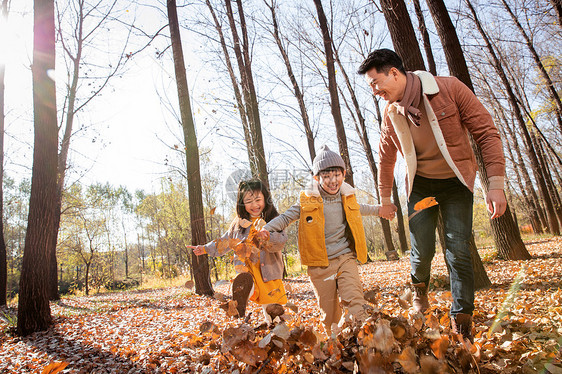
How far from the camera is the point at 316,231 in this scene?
2.67m

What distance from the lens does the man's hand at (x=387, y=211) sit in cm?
275

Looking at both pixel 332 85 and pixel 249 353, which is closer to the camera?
pixel 249 353

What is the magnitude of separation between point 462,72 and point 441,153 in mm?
4422

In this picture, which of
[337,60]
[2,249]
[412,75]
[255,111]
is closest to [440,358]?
[412,75]

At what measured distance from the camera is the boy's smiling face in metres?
2.77

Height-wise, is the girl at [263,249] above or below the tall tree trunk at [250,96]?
below

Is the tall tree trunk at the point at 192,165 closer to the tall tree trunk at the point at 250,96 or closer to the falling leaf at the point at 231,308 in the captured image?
the tall tree trunk at the point at 250,96

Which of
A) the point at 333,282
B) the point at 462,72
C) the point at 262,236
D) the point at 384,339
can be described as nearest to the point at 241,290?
the point at 262,236

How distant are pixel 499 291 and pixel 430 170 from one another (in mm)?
2798

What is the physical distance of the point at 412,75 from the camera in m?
2.37

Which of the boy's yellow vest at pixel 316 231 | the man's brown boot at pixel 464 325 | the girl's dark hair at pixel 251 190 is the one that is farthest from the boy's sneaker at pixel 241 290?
the girl's dark hair at pixel 251 190

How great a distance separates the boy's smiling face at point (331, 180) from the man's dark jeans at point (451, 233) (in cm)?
61

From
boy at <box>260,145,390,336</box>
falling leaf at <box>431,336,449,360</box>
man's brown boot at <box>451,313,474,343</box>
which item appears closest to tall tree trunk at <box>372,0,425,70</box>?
boy at <box>260,145,390,336</box>

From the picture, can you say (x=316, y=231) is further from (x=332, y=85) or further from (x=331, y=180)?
(x=332, y=85)
